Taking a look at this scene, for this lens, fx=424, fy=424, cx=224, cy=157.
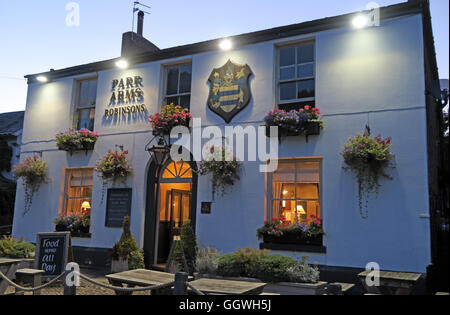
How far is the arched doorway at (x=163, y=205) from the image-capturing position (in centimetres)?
1080

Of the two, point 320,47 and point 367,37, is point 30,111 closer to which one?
point 320,47

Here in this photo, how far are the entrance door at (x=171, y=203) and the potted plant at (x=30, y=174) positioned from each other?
3955 mm

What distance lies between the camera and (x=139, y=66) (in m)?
12.0

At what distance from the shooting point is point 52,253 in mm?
8391

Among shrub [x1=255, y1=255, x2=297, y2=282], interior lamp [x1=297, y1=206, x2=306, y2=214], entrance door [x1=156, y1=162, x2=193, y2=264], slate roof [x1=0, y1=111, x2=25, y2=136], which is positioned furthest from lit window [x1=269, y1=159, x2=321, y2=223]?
slate roof [x1=0, y1=111, x2=25, y2=136]

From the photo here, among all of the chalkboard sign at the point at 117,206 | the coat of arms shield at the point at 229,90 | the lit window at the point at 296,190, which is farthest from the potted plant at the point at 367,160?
the chalkboard sign at the point at 117,206

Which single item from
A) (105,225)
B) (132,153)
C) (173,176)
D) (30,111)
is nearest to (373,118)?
(173,176)

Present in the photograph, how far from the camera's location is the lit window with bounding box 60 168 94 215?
40.3 feet

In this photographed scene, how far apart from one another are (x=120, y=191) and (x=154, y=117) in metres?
2.24

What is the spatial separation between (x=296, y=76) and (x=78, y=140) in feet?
20.9

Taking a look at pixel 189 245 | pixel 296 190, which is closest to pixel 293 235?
pixel 296 190

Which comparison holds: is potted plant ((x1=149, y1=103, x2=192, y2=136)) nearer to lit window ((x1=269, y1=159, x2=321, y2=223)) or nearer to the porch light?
the porch light

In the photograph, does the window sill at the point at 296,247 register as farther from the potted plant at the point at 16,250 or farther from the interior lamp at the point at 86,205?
the potted plant at the point at 16,250

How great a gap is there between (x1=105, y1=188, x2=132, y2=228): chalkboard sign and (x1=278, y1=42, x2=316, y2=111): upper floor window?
4.74 metres
